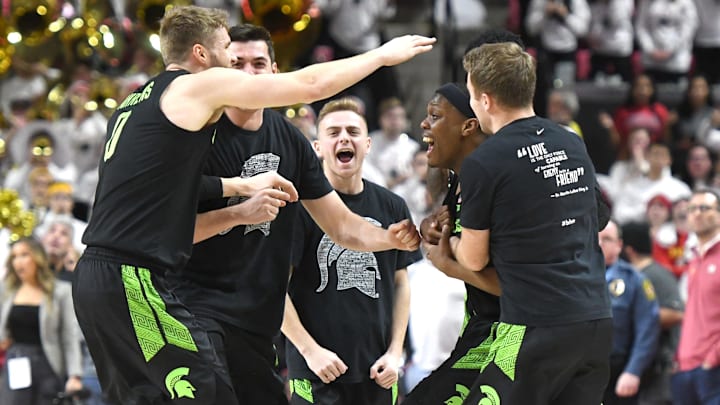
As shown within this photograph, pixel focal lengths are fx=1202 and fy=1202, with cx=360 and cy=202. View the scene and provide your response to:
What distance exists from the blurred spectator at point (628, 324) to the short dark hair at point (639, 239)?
0.63 m

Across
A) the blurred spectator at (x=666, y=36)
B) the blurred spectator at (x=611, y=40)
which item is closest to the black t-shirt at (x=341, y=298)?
the blurred spectator at (x=611, y=40)

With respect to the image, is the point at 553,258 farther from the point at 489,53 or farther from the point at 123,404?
the point at 123,404

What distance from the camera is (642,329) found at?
9.91m

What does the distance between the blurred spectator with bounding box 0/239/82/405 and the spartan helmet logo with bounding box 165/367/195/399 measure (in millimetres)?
5548

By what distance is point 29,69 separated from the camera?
608 inches

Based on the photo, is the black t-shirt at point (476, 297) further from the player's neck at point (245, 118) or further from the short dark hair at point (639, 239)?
the short dark hair at point (639, 239)

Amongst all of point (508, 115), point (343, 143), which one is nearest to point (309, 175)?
point (343, 143)

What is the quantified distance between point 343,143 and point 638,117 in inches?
360

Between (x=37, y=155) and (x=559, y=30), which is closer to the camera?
(x=37, y=155)

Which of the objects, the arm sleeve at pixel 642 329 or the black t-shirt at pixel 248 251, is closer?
the black t-shirt at pixel 248 251

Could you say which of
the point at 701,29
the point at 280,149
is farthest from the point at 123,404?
the point at 701,29

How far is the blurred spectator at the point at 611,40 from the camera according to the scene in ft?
53.2

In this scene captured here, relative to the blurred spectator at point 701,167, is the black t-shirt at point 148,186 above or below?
above

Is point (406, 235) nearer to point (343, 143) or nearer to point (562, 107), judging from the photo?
point (343, 143)
